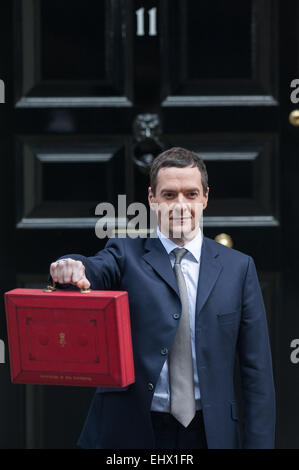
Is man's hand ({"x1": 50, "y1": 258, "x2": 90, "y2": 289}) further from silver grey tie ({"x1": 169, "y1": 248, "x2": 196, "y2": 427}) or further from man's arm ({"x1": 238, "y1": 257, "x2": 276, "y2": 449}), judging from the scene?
man's arm ({"x1": 238, "y1": 257, "x2": 276, "y2": 449})

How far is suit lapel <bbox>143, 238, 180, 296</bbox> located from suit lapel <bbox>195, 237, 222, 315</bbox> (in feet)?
0.22

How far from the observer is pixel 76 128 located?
8.73 feet

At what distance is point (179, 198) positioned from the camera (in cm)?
193

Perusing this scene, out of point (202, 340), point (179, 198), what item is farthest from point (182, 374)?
point (179, 198)

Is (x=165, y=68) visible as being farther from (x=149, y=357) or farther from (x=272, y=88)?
(x=149, y=357)

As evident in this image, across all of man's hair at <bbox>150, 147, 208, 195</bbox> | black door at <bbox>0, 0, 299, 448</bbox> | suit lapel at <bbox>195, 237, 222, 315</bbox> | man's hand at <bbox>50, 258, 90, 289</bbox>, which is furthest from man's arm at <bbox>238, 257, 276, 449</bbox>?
black door at <bbox>0, 0, 299, 448</bbox>

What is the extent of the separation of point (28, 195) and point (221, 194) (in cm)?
76

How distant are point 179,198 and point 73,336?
→ 1.61 feet

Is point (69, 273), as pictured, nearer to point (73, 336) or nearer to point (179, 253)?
point (73, 336)

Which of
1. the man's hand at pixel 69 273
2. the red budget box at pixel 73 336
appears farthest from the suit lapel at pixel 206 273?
the man's hand at pixel 69 273

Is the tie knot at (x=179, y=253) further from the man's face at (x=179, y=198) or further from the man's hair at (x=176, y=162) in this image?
the man's hair at (x=176, y=162)

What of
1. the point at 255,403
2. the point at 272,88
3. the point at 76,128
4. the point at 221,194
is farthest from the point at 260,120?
the point at 255,403

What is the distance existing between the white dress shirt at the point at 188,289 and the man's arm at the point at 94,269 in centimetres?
15
